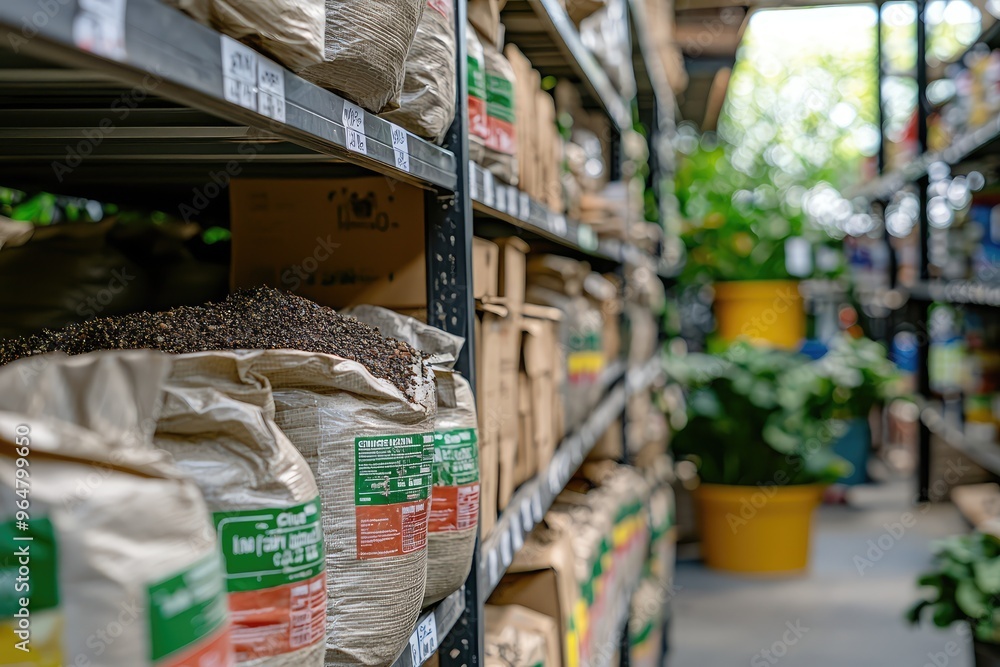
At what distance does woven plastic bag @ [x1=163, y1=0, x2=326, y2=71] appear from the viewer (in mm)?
708

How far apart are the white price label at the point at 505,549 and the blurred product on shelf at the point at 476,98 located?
1.92 feet

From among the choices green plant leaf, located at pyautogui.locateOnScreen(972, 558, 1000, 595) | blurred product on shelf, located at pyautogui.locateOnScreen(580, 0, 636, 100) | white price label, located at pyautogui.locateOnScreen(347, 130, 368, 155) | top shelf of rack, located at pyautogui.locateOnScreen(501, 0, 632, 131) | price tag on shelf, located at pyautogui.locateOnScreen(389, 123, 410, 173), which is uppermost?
blurred product on shelf, located at pyautogui.locateOnScreen(580, 0, 636, 100)

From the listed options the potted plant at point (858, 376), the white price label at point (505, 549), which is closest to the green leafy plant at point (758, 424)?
the potted plant at point (858, 376)

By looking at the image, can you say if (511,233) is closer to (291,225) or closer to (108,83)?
(291,225)

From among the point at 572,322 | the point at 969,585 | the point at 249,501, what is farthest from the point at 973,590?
the point at 249,501

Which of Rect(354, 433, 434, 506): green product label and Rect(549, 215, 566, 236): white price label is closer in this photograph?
Rect(354, 433, 434, 506): green product label

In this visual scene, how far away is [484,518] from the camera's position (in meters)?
1.47

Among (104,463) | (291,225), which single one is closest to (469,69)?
(291,225)

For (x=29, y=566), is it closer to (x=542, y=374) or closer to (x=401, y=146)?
(x=401, y=146)

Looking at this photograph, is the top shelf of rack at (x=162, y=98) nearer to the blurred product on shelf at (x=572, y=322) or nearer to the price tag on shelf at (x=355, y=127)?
the price tag on shelf at (x=355, y=127)

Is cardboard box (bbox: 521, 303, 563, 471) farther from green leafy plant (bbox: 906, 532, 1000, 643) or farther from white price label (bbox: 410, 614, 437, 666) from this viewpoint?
green leafy plant (bbox: 906, 532, 1000, 643)

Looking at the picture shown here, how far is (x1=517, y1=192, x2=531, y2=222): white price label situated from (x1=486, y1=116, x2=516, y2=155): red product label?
0.29ft

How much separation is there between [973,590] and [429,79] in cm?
190

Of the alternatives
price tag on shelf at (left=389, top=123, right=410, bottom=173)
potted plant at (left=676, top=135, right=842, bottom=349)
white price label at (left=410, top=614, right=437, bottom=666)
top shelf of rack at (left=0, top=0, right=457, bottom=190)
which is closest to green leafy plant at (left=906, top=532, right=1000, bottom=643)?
white price label at (left=410, top=614, right=437, bottom=666)
